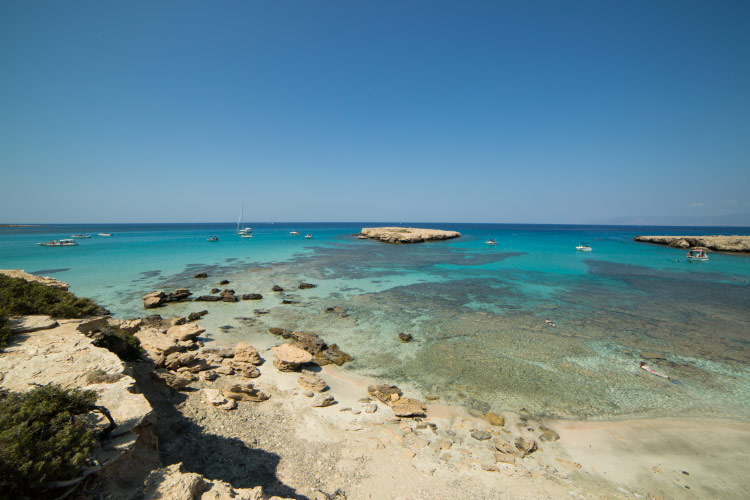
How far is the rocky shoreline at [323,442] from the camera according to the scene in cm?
582

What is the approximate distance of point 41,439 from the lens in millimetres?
4133

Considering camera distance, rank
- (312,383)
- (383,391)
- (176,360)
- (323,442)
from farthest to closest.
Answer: (312,383)
(176,360)
(383,391)
(323,442)

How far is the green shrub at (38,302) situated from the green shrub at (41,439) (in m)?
7.45

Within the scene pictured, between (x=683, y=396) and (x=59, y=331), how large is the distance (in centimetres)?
2151

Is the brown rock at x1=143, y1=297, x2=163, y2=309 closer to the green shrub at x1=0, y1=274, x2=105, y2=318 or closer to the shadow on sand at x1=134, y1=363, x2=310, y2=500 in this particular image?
the green shrub at x1=0, y1=274, x2=105, y2=318

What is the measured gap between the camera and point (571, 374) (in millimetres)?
12484

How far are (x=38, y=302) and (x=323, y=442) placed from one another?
11249mm

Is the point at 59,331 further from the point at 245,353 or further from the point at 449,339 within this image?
the point at 449,339

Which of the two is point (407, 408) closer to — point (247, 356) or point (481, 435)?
point (481, 435)

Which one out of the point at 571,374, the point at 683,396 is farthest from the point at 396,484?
the point at 683,396

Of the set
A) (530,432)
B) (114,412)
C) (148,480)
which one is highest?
(114,412)

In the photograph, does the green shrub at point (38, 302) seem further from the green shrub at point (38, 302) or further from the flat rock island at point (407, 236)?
the flat rock island at point (407, 236)

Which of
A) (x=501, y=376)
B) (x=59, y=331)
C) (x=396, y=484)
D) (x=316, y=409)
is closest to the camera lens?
(x=396, y=484)

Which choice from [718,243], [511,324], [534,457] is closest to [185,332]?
[534,457]
